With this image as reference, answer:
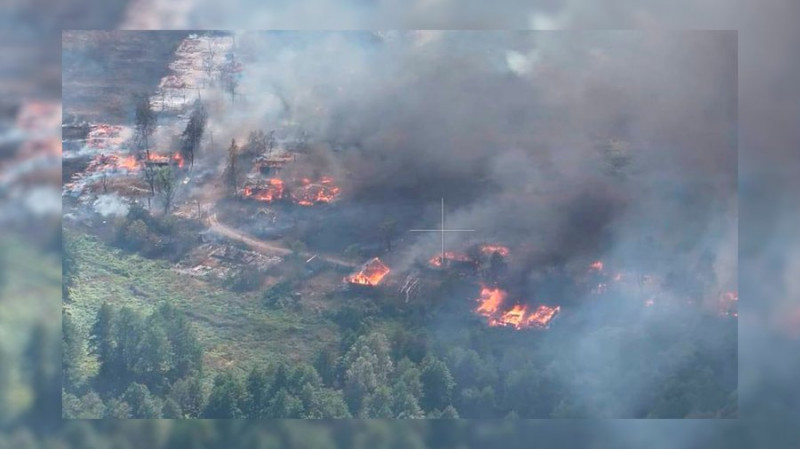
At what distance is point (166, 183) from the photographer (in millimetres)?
6402

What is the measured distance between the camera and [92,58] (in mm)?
6363

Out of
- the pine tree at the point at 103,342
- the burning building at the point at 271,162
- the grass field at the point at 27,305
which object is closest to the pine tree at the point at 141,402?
the pine tree at the point at 103,342

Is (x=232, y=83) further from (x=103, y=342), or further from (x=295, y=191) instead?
(x=103, y=342)

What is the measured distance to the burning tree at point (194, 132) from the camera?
6.40 m

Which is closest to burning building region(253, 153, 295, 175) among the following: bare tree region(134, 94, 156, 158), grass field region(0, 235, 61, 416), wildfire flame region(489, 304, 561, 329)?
bare tree region(134, 94, 156, 158)

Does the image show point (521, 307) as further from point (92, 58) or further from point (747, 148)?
point (92, 58)

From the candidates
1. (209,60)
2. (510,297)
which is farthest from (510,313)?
(209,60)

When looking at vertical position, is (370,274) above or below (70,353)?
above

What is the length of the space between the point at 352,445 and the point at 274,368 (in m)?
0.56

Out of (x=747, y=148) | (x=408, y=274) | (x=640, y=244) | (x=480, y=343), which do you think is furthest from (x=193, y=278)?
(x=747, y=148)

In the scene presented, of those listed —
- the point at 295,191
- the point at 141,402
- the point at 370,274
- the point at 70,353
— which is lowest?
the point at 141,402

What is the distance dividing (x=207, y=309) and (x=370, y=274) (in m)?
0.85

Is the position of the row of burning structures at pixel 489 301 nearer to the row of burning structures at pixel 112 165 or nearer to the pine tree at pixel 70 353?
the row of burning structures at pixel 112 165

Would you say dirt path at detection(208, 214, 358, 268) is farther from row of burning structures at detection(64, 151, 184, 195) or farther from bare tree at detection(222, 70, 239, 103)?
bare tree at detection(222, 70, 239, 103)
